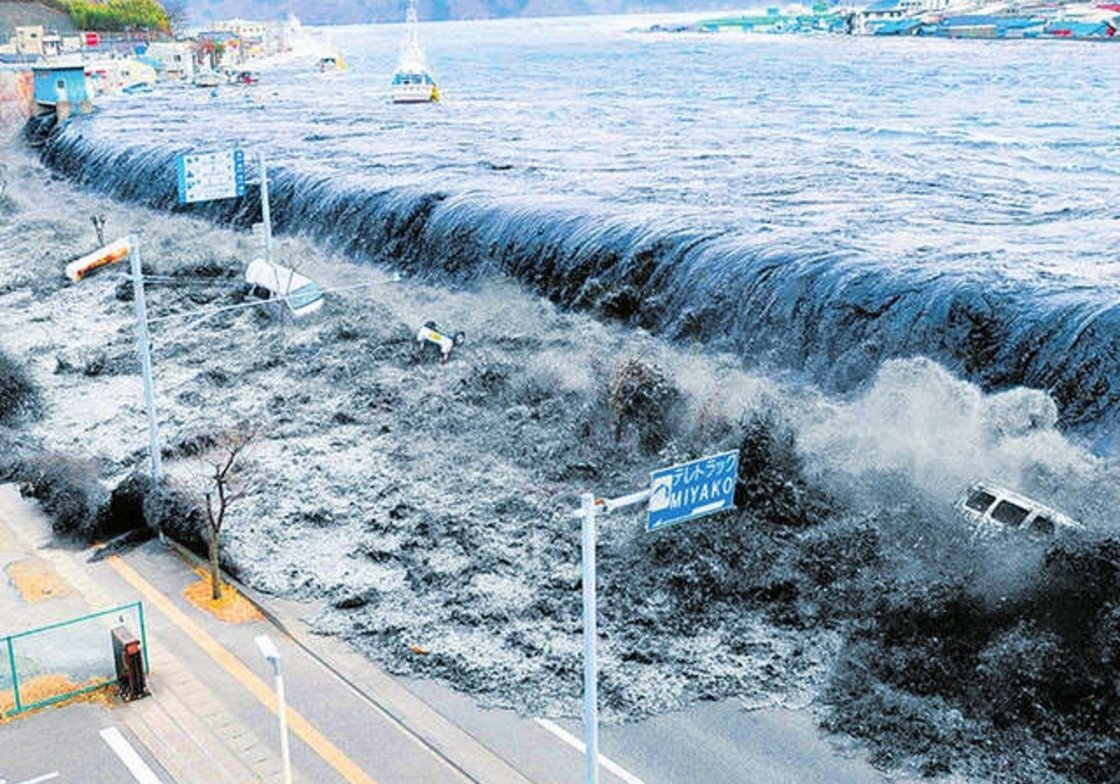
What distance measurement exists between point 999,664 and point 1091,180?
38.3m

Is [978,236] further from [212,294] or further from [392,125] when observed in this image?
[392,125]

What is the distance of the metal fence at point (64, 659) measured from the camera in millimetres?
20578

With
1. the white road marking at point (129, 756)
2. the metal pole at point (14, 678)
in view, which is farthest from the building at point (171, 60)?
the white road marking at point (129, 756)

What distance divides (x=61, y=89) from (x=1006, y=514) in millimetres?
82738

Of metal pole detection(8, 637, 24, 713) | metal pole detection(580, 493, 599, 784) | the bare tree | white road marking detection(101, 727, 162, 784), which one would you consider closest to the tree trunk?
the bare tree

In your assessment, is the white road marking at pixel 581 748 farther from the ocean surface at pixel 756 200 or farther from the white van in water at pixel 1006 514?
the ocean surface at pixel 756 200

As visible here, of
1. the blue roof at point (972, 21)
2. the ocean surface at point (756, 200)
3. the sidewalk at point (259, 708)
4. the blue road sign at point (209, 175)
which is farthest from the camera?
the blue roof at point (972, 21)

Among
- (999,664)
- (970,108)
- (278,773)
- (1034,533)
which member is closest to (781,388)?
(1034,533)

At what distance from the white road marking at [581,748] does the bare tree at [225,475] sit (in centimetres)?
788

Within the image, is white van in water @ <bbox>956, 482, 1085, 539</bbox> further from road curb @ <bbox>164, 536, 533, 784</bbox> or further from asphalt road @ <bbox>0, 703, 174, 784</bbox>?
asphalt road @ <bbox>0, 703, 174, 784</bbox>

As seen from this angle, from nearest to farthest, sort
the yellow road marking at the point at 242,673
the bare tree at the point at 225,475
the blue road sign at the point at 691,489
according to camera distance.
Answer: the blue road sign at the point at 691,489 < the yellow road marking at the point at 242,673 < the bare tree at the point at 225,475

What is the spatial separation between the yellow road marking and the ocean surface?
61.7 ft

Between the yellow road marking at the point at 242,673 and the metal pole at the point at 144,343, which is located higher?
the metal pole at the point at 144,343

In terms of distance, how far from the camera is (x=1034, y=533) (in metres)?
24.2
